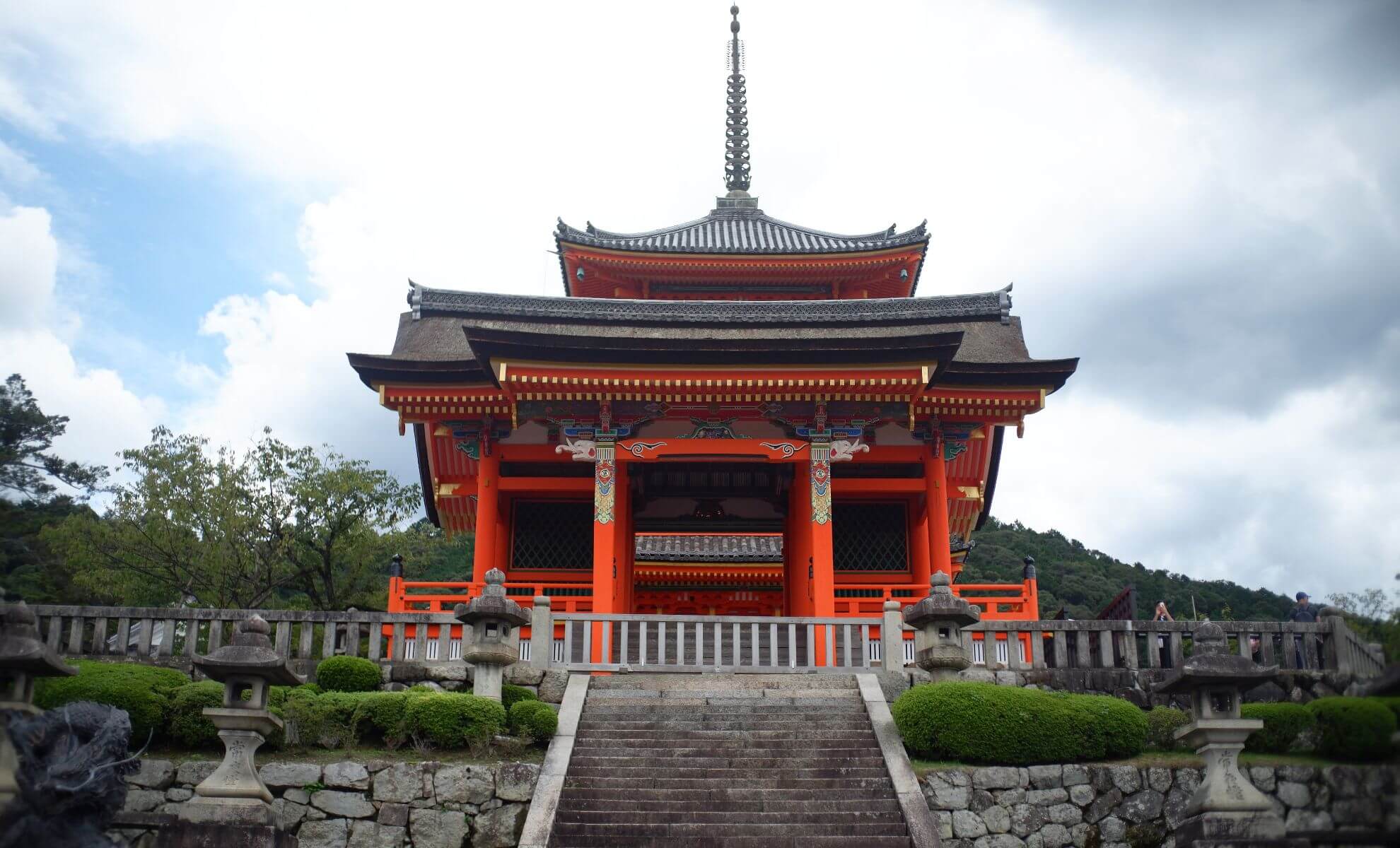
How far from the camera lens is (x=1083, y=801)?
1136 cm

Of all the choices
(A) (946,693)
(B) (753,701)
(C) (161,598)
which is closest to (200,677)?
(B) (753,701)

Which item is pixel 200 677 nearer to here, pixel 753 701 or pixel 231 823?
pixel 231 823

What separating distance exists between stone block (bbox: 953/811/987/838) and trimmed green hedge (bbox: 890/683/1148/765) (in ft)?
2.11

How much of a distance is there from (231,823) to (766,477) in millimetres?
14477

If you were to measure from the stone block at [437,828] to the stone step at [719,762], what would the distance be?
4.18ft

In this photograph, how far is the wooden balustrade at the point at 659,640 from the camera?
1380 centimetres

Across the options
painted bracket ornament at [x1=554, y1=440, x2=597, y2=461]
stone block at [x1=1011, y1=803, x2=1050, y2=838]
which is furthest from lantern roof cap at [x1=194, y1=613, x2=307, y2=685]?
painted bracket ornament at [x1=554, y1=440, x2=597, y2=461]

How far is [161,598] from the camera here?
2411cm

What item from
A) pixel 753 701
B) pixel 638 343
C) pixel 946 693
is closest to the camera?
pixel 946 693

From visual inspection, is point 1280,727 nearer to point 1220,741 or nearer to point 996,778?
point 1220,741

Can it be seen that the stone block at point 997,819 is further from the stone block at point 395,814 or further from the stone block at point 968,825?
the stone block at point 395,814

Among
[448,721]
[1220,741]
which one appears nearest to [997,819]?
[1220,741]

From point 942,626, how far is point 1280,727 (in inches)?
148

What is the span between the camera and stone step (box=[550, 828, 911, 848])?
10.3 metres
